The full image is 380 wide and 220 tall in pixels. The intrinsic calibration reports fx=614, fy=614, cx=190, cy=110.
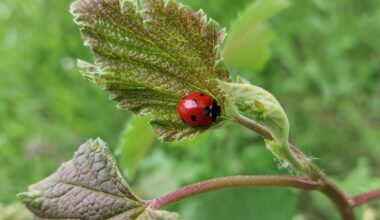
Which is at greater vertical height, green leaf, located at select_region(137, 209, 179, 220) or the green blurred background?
the green blurred background

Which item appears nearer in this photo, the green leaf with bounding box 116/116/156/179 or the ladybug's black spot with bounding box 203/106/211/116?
the ladybug's black spot with bounding box 203/106/211/116

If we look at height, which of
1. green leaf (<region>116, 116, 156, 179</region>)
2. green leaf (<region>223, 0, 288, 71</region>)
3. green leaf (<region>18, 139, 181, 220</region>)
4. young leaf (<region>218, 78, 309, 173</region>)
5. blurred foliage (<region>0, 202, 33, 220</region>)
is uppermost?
green leaf (<region>223, 0, 288, 71</region>)

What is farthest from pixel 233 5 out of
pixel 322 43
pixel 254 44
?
pixel 254 44

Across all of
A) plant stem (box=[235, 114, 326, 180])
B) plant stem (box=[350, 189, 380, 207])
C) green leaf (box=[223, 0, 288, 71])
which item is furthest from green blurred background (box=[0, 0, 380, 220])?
plant stem (box=[235, 114, 326, 180])

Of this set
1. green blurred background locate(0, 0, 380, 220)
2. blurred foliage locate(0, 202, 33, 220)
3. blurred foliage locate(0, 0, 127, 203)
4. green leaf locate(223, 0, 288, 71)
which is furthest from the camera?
blurred foliage locate(0, 0, 127, 203)

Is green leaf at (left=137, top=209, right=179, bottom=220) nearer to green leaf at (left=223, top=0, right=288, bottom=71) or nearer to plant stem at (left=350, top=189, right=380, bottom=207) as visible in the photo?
plant stem at (left=350, top=189, right=380, bottom=207)

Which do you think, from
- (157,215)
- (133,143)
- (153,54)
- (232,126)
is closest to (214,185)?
(157,215)

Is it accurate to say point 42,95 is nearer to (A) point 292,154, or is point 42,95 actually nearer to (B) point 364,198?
(B) point 364,198
